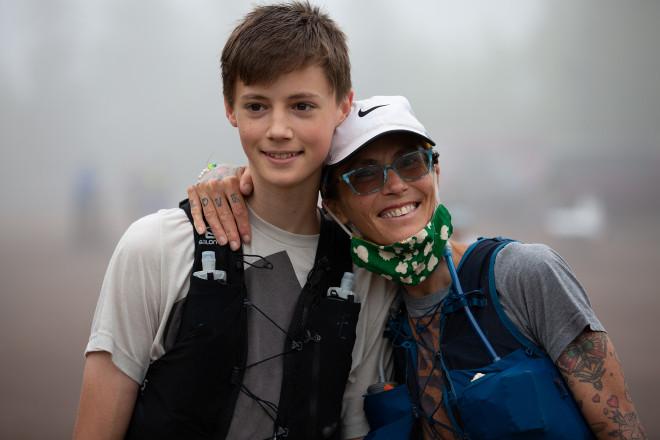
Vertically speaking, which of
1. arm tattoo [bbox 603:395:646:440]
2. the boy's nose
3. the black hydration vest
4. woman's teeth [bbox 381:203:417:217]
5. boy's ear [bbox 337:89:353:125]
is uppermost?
boy's ear [bbox 337:89:353:125]

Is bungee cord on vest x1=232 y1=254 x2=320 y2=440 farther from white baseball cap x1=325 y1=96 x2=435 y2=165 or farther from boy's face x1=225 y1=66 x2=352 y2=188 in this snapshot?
white baseball cap x1=325 y1=96 x2=435 y2=165

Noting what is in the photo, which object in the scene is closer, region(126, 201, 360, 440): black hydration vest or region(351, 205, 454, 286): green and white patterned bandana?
region(126, 201, 360, 440): black hydration vest

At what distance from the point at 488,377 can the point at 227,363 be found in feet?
2.67

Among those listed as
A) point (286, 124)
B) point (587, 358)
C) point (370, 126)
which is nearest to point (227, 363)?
point (286, 124)

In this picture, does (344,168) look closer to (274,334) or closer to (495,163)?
(274,334)

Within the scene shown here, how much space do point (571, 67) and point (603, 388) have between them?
3025 mm

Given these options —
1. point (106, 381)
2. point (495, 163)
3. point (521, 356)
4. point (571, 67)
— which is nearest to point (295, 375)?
point (106, 381)

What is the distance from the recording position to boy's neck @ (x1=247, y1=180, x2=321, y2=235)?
1974 millimetres

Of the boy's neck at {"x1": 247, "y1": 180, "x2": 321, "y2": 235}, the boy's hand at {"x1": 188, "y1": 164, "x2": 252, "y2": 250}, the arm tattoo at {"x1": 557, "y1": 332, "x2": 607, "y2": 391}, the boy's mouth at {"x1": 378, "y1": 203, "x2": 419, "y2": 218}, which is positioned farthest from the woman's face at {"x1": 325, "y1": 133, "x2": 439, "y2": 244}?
the arm tattoo at {"x1": 557, "y1": 332, "x2": 607, "y2": 391}

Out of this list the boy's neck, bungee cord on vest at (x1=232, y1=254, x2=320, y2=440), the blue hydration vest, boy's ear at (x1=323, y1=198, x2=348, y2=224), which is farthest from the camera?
boy's ear at (x1=323, y1=198, x2=348, y2=224)

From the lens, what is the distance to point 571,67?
4031mm

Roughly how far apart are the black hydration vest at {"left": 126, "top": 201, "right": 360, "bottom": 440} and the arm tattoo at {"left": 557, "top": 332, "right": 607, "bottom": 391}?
0.69m

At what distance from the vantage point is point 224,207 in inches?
76.4

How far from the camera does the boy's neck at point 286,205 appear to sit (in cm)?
197
